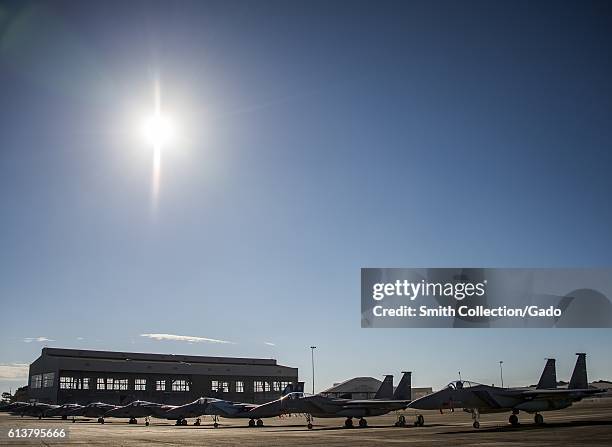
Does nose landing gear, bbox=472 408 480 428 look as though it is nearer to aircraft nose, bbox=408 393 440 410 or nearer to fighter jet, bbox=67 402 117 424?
aircraft nose, bbox=408 393 440 410

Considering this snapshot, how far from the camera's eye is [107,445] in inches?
950

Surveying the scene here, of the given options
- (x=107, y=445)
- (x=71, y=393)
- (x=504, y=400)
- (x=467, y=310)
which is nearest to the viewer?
(x=107, y=445)

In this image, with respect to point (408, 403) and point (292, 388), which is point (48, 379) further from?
point (408, 403)

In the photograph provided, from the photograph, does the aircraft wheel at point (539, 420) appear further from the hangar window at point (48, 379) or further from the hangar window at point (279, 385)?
the hangar window at point (48, 379)

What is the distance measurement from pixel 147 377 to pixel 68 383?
1311 centimetres

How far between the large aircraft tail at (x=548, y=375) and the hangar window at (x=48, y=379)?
82.4m

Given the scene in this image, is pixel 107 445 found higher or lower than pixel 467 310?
lower

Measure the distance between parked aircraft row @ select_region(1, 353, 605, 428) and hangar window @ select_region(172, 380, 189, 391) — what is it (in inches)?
1906

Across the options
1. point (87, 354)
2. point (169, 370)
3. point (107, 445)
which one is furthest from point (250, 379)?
point (107, 445)

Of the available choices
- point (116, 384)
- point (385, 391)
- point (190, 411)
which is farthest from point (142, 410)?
point (116, 384)

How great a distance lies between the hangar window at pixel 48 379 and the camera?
327 feet

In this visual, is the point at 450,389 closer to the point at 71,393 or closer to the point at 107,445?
the point at 107,445

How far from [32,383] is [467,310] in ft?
300

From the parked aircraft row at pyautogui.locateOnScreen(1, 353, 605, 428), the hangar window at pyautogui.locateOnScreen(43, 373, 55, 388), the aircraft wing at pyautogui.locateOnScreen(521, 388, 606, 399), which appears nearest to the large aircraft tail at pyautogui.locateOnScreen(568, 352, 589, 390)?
the parked aircraft row at pyautogui.locateOnScreen(1, 353, 605, 428)
